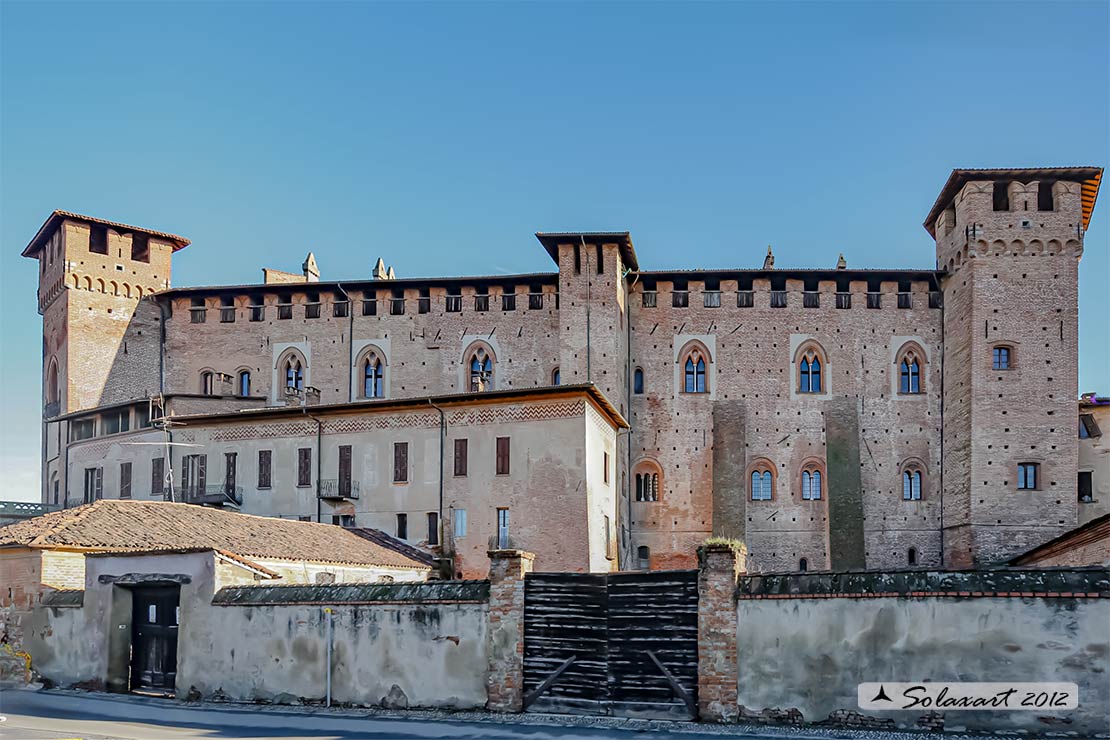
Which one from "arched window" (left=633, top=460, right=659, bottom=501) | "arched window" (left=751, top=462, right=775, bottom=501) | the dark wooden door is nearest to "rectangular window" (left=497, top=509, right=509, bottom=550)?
"arched window" (left=633, top=460, right=659, bottom=501)

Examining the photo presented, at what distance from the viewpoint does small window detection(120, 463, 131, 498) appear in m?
34.5

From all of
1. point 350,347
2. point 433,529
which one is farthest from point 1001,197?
point 350,347

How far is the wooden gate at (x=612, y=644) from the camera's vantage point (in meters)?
15.4

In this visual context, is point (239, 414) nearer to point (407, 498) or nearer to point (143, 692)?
point (407, 498)

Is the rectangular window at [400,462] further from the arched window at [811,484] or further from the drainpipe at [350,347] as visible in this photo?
the arched window at [811,484]

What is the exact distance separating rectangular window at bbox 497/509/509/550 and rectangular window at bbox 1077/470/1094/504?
70.4 ft

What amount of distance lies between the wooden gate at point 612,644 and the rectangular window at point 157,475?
20.9m

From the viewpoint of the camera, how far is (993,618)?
13750 mm

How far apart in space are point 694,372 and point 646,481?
4.66 meters

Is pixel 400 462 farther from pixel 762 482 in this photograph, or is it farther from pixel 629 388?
pixel 762 482

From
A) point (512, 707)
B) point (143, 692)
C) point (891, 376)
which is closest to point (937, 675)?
point (512, 707)

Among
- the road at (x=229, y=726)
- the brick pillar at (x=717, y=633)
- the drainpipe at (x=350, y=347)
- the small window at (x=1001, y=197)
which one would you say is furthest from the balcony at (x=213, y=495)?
the small window at (x=1001, y=197)

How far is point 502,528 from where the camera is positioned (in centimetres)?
2941

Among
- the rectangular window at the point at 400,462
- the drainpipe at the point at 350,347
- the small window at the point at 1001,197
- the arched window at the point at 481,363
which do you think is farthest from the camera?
the drainpipe at the point at 350,347
